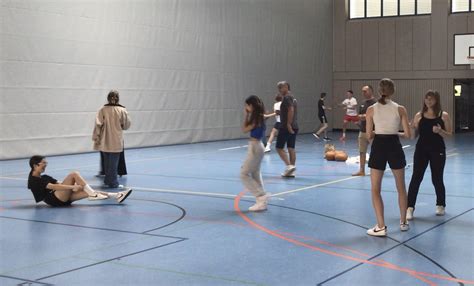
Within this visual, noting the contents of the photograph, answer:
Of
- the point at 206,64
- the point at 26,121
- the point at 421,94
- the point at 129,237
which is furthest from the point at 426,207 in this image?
the point at 421,94

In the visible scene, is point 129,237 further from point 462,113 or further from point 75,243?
point 462,113

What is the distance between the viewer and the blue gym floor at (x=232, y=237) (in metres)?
5.89

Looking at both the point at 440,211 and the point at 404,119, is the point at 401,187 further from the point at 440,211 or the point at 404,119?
the point at 440,211

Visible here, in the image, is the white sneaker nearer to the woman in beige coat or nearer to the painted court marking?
the woman in beige coat

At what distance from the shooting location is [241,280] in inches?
224

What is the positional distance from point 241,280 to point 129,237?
2.30 meters

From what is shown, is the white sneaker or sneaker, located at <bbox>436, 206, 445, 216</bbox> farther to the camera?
the white sneaker

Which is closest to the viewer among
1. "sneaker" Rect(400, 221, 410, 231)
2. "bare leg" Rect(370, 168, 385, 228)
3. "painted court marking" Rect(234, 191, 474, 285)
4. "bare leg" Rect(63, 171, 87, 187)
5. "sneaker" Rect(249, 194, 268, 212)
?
"painted court marking" Rect(234, 191, 474, 285)

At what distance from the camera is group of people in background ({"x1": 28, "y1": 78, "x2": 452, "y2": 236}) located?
758 centimetres

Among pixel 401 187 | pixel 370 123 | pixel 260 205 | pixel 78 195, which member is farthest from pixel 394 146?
pixel 78 195

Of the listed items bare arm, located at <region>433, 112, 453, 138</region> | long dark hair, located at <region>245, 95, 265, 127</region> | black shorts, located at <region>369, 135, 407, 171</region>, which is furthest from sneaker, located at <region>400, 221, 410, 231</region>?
long dark hair, located at <region>245, 95, 265, 127</region>

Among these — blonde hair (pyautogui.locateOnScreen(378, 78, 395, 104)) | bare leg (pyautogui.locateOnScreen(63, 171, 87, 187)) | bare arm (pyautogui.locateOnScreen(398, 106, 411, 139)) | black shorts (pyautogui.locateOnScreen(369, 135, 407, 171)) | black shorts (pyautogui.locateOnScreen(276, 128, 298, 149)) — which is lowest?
bare leg (pyautogui.locateOnScreen(63, 171, 87, 187))

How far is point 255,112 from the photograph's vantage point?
31.4ft

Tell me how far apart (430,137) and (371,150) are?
1.34 meters
